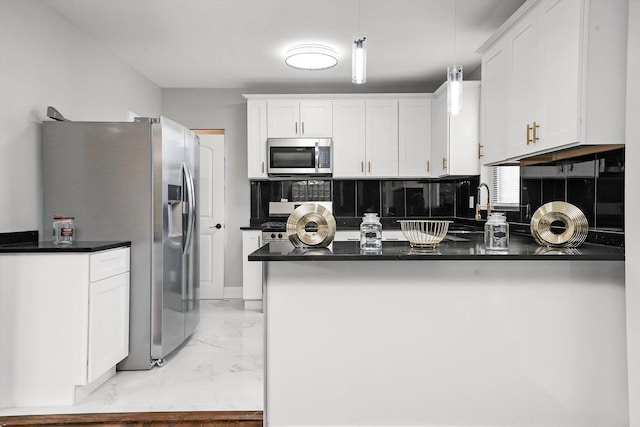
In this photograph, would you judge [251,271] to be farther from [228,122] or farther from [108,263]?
[108,263]

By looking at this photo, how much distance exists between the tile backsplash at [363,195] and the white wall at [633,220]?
328cm

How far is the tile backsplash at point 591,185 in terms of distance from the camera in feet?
7.56

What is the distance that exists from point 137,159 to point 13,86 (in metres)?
0.83

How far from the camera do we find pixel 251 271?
4.87 m

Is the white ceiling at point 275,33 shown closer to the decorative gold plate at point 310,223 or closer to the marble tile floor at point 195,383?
the decorative gold plate at point 310,223

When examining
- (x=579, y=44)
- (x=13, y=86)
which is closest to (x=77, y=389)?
(x=13, y=86)

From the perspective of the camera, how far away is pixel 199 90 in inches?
210

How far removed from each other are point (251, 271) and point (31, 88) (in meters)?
2.67

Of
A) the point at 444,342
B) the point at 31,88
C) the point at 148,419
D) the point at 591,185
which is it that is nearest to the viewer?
the point at 444,342

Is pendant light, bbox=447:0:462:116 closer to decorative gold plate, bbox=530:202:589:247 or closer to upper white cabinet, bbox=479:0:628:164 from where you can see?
upper white cabinet, bbox=479:0:628:164

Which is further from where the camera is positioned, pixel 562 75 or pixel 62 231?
pixel 62 231

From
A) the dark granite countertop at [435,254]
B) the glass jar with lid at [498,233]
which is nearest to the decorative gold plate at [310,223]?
the dark granite countertop at [435,254]

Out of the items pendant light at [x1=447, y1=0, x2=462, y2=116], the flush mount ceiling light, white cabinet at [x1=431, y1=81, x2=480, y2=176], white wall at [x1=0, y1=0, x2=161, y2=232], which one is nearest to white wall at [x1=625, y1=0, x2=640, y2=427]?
pendant light at [x1=447, y1=0, x2=462, y2=116]

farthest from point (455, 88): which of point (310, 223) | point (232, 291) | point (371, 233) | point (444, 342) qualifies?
point (232, 291)
